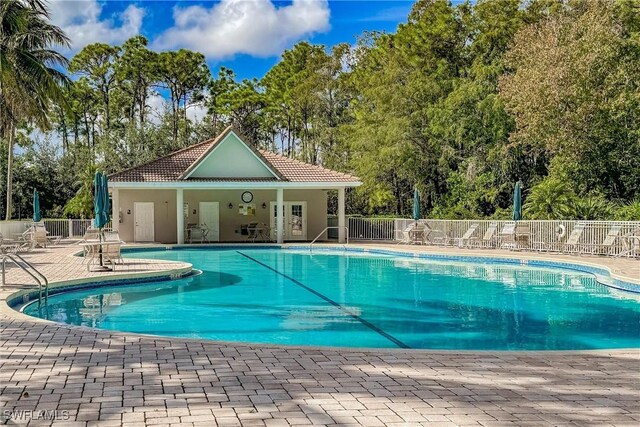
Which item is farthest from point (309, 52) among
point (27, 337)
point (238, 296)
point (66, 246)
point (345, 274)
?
point (27, 337)

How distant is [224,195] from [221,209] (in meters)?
0.65

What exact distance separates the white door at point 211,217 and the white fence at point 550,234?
7400mm

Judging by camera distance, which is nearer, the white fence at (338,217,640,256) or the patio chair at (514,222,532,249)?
the white fence at (338,217,640,256)

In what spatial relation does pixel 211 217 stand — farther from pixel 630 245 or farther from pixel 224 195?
pixel 630 245

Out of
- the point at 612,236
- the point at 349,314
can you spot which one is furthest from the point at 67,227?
the point at 612,236

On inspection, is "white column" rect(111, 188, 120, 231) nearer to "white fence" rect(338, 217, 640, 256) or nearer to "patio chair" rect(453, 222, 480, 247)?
"white fence" rect(338, 217, 640, 256)

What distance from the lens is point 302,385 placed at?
4.82 m

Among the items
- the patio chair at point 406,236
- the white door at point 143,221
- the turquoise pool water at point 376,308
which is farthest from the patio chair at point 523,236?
the white door at point 143,221

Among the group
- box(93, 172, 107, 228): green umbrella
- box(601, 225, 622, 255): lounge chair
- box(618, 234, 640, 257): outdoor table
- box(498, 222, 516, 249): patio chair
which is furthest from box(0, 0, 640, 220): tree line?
box(93, 172, 107, 228): green umbrella

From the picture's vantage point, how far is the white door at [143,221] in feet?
89.0

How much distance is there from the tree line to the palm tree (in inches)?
29.8

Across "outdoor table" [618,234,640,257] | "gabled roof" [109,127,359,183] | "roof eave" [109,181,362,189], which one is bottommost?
"outdoor table" [618,234,640,257]

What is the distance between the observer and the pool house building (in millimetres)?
25531

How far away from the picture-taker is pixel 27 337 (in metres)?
6.68
